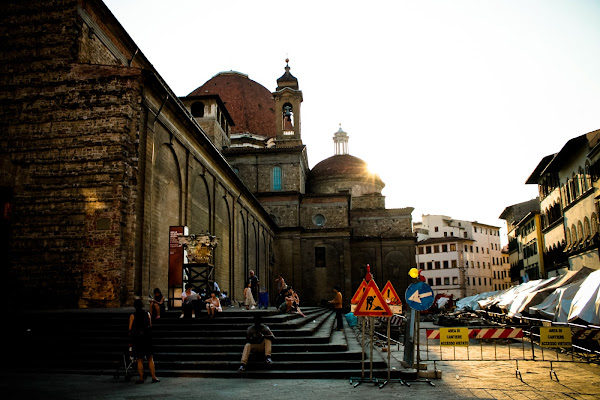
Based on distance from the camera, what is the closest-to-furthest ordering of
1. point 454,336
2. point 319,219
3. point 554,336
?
1. point 454,336
2. point 554,336
3. point 319,219

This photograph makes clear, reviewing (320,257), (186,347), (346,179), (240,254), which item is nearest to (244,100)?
(346,179)

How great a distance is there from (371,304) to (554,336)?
15.3 ft

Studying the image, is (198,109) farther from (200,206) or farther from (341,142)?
(341,142)

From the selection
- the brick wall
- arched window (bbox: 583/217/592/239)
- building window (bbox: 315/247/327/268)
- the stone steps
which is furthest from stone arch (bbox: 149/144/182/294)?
building window (bbox: 315/247/327/268)

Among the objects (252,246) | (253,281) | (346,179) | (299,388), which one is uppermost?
(346,179)

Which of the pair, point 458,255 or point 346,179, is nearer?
point 346,179

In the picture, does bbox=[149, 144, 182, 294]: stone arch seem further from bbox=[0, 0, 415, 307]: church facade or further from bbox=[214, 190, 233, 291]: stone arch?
bbox=[214, 190, 233, 291]: stone arch

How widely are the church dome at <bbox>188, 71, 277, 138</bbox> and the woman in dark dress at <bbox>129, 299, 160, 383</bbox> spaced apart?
40.9m

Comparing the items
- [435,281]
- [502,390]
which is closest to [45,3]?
[502,390]

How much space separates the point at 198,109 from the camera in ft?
121

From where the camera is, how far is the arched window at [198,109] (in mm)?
36719

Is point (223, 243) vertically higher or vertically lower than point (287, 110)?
lower

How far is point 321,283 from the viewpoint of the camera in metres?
44.0

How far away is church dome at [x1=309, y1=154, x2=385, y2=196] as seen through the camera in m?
52.7
